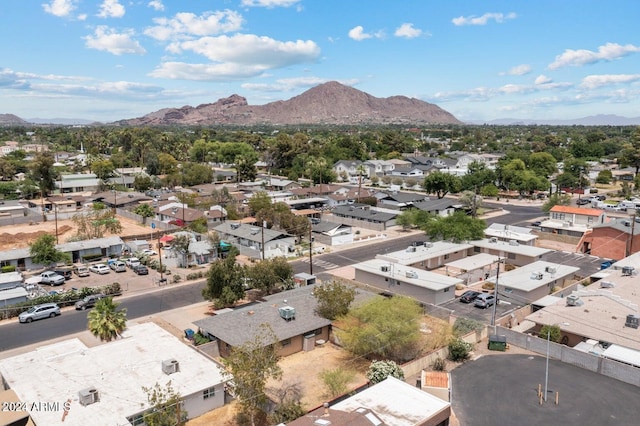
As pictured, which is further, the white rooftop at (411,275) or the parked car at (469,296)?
the parked car at (469,296)

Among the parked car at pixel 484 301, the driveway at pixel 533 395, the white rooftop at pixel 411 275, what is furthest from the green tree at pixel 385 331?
the parked car at pixel 484 301

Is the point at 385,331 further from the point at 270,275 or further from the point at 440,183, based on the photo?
the point at 440,183

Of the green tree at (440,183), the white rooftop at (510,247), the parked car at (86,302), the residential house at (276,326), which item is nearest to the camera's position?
the residential house at (276,326)

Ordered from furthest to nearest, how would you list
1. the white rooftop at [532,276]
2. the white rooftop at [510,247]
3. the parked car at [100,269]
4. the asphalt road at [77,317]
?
the white rooftop at [510,247] < the parked car at [100,269] < the white rooftop at [532,276] < the asphalt road at [77,317]

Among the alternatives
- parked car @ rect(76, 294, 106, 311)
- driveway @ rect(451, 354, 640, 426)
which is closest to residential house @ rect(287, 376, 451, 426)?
driveway @ rect(451, 354, 640, 426)

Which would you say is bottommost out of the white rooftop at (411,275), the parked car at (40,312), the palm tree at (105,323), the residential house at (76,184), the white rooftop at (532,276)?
the parked car at (40,312)

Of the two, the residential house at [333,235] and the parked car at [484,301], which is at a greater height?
the residential house at [333,235]

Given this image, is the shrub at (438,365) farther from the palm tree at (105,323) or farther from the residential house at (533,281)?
the palm tree at (105,323)

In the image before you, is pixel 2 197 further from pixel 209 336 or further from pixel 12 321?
pixel 209 336
